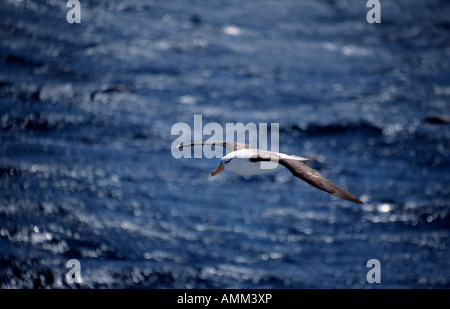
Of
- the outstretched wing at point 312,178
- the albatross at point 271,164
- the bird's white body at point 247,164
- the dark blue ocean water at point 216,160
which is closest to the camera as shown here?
the outstretched wing at point 312,178

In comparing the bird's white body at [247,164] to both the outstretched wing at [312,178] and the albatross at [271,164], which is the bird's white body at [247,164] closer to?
the albatross at [271,164]

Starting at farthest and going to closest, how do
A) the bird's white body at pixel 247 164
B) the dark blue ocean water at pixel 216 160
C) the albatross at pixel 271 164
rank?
the dark blue ocean water at pixel 216 160 → the bird's white body at pixel 247 164 → the albatross at pixel 271 164

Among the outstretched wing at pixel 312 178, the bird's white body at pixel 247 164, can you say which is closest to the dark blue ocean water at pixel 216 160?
the bird's white body at pixel 247 164

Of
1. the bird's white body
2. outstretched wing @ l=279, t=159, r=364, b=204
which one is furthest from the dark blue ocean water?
outstretched wing @ l=279, t=159, r=364, b=204

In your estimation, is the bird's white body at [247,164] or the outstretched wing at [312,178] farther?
the bird's white body at [247,164]

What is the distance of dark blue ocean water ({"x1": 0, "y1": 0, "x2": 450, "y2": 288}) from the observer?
104 ft

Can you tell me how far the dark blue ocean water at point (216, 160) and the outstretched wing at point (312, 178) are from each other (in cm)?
1725

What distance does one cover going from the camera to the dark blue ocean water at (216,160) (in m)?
31.6

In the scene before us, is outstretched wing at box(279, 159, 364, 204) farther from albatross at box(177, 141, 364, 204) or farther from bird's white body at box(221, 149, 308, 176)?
bird's white body at box(221, 149, 308, 176)

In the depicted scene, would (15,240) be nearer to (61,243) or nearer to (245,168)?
(61,243)

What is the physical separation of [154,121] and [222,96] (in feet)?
15.2

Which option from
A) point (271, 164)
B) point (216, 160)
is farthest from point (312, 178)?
point (216, 160)

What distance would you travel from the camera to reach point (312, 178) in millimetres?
13156
